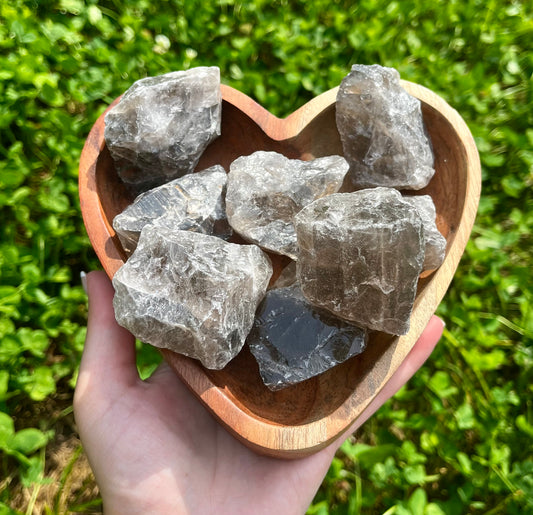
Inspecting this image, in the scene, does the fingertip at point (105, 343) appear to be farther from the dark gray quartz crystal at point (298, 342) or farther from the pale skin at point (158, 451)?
the dark gray quartz crystal at point (298, 342)

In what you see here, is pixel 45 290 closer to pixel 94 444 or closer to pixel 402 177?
pixel 94 444

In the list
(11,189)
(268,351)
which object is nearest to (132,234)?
(268,351)

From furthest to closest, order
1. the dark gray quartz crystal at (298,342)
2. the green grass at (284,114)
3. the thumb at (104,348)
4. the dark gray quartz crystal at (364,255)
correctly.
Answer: the green grass at (284,114) → the thumb at (104,348) → the dark gray quartz crystal at (298,342) → the dark gray quartz crystal at (364,255)

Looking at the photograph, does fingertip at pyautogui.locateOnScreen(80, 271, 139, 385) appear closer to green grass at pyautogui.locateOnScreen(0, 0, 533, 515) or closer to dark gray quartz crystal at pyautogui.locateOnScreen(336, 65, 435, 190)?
green grass at pyautogui.locateOnScreen(0, 0, 533, 515)

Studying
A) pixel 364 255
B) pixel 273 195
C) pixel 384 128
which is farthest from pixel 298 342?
pixel 384 128

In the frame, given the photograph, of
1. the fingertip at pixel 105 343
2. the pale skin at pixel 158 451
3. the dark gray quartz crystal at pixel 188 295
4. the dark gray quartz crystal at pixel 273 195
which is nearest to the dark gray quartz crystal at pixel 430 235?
the dark gray quartz crystal at pixel 273 195

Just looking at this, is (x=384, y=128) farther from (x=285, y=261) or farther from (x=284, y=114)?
(x=284, y=114)

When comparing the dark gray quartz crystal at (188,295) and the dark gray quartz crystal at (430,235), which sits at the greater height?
the dark gray quartz crystal at (430,235)
